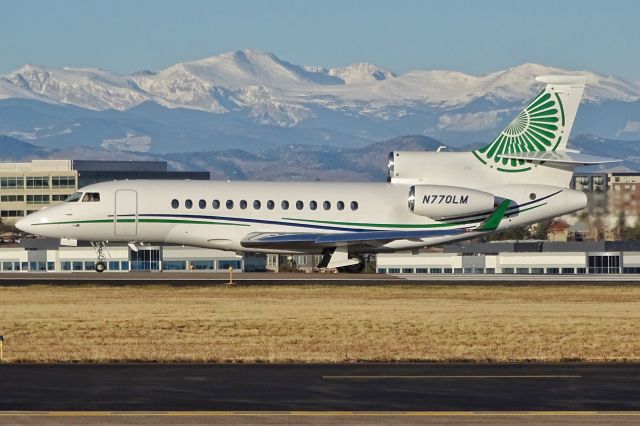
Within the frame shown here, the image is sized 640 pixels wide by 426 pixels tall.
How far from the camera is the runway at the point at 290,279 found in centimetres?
5353

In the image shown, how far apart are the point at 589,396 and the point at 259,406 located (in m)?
5.79

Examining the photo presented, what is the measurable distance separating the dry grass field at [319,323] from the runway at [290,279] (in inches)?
114

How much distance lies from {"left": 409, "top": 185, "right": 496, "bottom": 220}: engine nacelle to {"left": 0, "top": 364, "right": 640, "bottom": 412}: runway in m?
28.9

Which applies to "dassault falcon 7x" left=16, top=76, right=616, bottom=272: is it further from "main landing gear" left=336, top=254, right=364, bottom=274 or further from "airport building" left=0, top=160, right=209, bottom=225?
"airport building" left=0, top=160, right=209, bottom=225

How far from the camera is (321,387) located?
83.7 ft

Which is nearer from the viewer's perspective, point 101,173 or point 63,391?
point 63,391

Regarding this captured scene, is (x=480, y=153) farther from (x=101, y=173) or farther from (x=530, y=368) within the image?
(x=101, y=173)

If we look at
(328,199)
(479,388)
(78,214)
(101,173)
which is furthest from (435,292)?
(101,173)

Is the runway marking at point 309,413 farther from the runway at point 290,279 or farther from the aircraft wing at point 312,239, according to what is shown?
the aircraft wing at point 312,239

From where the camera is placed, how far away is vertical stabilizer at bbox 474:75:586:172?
59875 mm

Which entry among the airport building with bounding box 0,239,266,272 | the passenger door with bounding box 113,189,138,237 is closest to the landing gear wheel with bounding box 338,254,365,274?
the passenger door with bounding box 113,189,138,237

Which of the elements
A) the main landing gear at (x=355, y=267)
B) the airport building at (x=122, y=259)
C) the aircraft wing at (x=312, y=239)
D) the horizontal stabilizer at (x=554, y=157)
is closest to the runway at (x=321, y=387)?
the aircraft wing at (x=312, y=239)

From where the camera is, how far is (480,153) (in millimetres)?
60781

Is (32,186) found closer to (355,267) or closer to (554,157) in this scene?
(355,267)
